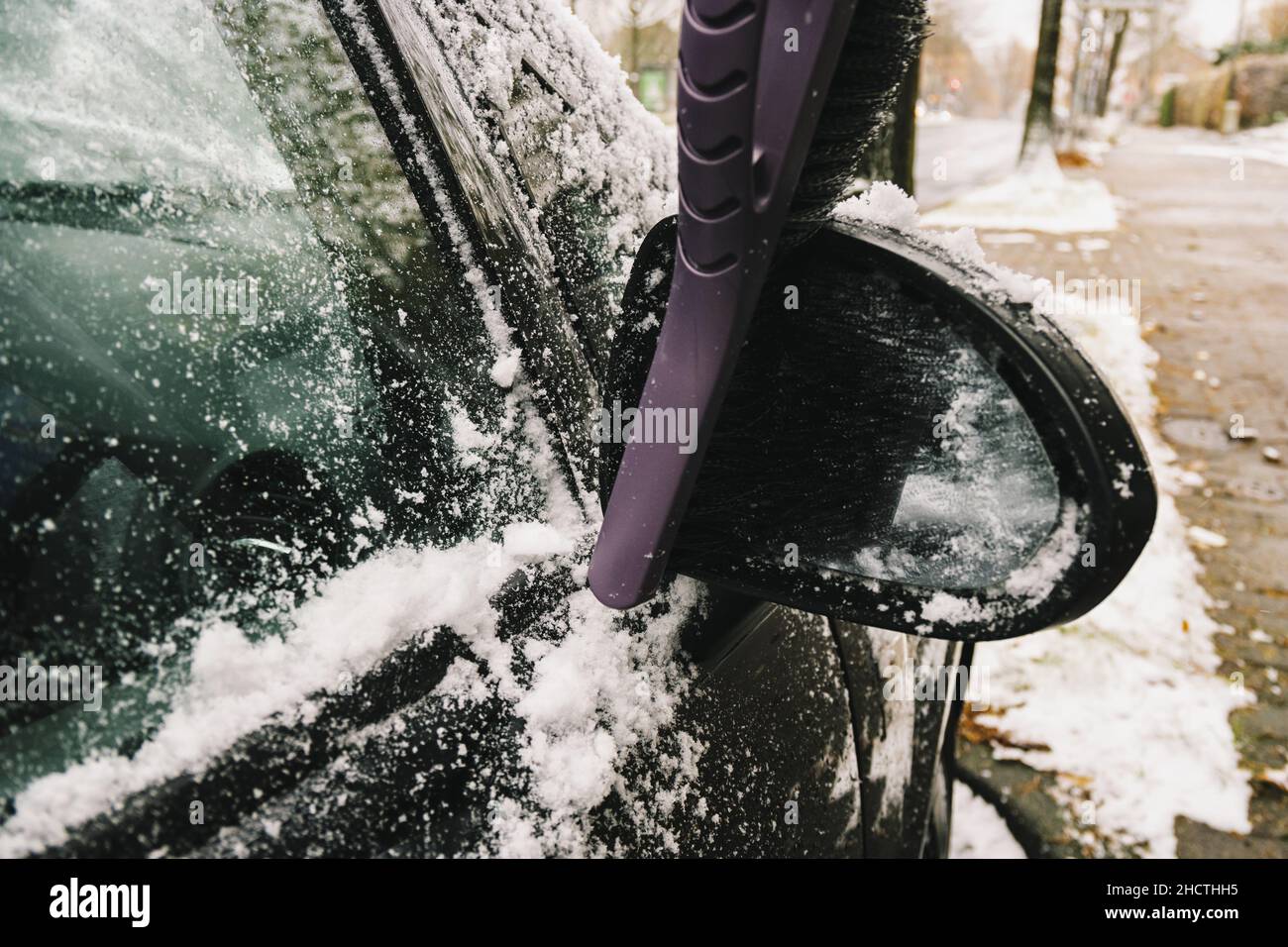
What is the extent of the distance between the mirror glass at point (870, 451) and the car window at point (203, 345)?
309 millimetres

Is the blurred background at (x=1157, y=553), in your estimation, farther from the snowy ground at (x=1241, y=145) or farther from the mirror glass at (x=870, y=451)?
the snowy ground at (x=1241, y=145)

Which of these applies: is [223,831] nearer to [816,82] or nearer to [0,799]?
[0,799]

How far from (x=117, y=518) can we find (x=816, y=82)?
0.71 metres

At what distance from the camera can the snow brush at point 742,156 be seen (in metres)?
0.60

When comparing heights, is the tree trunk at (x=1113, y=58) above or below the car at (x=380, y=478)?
above

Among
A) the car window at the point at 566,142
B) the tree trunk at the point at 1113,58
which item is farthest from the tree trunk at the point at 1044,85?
the tree trunk at the point at 1113,58

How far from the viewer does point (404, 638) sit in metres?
0.89

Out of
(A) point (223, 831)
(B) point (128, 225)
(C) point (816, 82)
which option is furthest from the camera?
(B) point (128, 225)

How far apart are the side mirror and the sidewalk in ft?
7.25

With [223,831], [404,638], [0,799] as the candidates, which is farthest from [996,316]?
[0,799]

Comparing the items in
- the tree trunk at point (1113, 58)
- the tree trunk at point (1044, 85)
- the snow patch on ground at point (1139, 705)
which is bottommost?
the snow patch on ground at point (1139, 705)

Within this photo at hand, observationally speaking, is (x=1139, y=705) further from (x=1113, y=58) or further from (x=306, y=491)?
(x=1113, y=58)

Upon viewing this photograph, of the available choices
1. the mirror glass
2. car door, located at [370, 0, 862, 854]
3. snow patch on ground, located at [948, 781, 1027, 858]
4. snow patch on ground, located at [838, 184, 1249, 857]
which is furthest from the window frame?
snow patch on ground, located at [948, 781, 1027, 858]
